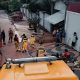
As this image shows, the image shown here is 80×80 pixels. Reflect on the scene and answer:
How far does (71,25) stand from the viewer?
723 inches

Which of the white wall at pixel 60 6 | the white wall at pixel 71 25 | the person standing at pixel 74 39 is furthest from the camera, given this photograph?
the white wall at pixel 60 6

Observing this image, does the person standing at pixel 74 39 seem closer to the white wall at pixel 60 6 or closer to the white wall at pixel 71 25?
the white wall at pixel 71 25

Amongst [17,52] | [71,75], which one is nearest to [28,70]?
[71,75]

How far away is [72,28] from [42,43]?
3113mm

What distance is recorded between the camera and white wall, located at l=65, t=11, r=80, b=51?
17.1m

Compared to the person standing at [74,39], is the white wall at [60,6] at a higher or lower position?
higher

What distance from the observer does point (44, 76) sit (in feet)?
13.9

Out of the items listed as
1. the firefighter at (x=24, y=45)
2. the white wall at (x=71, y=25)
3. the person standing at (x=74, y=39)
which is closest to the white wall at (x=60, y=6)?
→ the white wall at (x=71, y=25)

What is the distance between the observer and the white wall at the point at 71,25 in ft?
56.0

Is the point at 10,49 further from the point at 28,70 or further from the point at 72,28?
the point at 28,70

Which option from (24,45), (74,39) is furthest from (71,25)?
(24,45)

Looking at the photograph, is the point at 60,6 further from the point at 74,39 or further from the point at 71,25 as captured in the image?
the point at 74,39

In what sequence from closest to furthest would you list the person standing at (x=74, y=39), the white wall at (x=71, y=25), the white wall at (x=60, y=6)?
the white wall at (x=71, y=25) → the person standing at (x=74, y=39) → the white wall at (x=60, y=6)

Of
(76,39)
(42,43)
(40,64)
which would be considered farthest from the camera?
(42,43)
